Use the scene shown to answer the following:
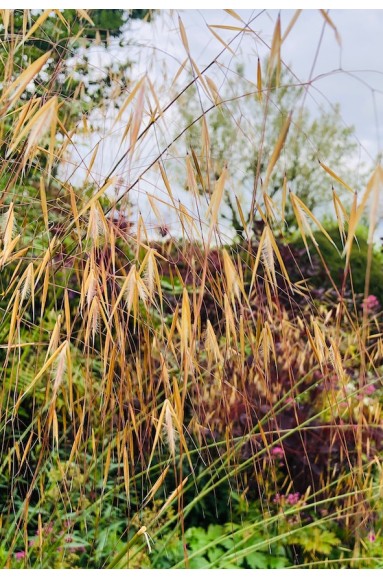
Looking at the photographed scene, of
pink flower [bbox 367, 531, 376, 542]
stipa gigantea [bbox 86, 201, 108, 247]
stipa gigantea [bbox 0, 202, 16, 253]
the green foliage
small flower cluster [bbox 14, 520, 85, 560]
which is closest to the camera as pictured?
stipa gigantea [bbox 86, 201, 108, 247]

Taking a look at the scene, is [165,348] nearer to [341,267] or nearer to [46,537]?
[46,537]

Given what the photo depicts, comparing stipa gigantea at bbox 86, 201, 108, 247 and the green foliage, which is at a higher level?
the green foliage

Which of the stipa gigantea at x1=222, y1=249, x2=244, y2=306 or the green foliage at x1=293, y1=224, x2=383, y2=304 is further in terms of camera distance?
the green foliage at x1=293, y1=224, x2=383, y2=304

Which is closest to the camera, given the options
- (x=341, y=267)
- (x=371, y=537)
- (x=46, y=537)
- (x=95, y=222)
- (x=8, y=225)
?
(x=95, y=222)

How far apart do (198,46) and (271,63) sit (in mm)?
884

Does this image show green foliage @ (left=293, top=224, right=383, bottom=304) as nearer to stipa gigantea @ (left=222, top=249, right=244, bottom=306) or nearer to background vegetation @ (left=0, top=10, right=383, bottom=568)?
background vegetation @ (left=0, top=10, right=383, bottom=568)

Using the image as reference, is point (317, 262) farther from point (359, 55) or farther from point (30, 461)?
point (30, 461)

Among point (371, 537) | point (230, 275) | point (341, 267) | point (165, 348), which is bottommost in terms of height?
point (371, 537)

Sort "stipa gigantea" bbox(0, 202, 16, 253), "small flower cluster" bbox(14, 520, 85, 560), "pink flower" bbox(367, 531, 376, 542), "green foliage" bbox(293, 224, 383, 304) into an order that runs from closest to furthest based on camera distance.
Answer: "stipa gigantea" bbox(0, 202, 16, 253) → "small flower cluster" bbox(14, 520, 85, 560) → "pink flower" bbox(367, 531, 376, 542) → "green foliage" bbox(293, 224, 383, 304)

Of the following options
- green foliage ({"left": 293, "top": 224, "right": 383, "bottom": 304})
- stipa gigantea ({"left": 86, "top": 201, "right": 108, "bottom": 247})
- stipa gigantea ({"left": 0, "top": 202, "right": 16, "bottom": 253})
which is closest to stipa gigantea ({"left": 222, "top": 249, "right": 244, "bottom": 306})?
stipa gigantea ({"left": 86, "top": 201, "right": 108, "bottom": 247})

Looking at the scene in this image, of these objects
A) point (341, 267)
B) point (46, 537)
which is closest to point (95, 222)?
point (46, 537)

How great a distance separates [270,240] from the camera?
976mm

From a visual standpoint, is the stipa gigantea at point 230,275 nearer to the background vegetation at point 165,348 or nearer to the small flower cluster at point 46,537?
the background vegetation at point 165,348

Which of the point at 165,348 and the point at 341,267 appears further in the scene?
the point at 341,267
